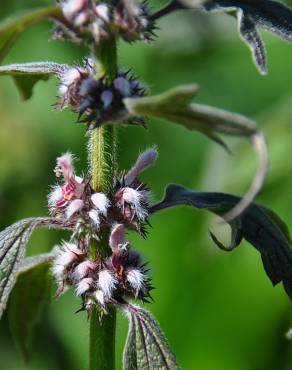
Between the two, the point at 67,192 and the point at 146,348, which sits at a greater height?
the point at 67,192

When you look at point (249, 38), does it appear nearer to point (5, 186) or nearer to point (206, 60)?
point (5, 186)

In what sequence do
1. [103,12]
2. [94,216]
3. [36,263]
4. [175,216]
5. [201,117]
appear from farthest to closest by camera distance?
1. [175,216]
2. [36,263]
3. [94,216]
4. [103,12]
5. [201,117]

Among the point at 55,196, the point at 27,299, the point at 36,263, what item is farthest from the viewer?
the point at 27,299

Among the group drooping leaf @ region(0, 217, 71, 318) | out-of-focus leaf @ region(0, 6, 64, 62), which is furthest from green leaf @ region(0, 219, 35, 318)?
out-of-focus leaf @ region(0, 6, 64, 62)

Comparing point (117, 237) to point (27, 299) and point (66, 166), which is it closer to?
point (66, 166)

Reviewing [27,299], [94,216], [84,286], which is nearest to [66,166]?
[94,216]

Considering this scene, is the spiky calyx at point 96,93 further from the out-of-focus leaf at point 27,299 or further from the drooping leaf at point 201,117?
the out-of-focus leaf at point 27,299

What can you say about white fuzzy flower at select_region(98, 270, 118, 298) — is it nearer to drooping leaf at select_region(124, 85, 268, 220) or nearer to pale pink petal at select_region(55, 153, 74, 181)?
pale pink petal at select_region(55, 153, 74, 181)
